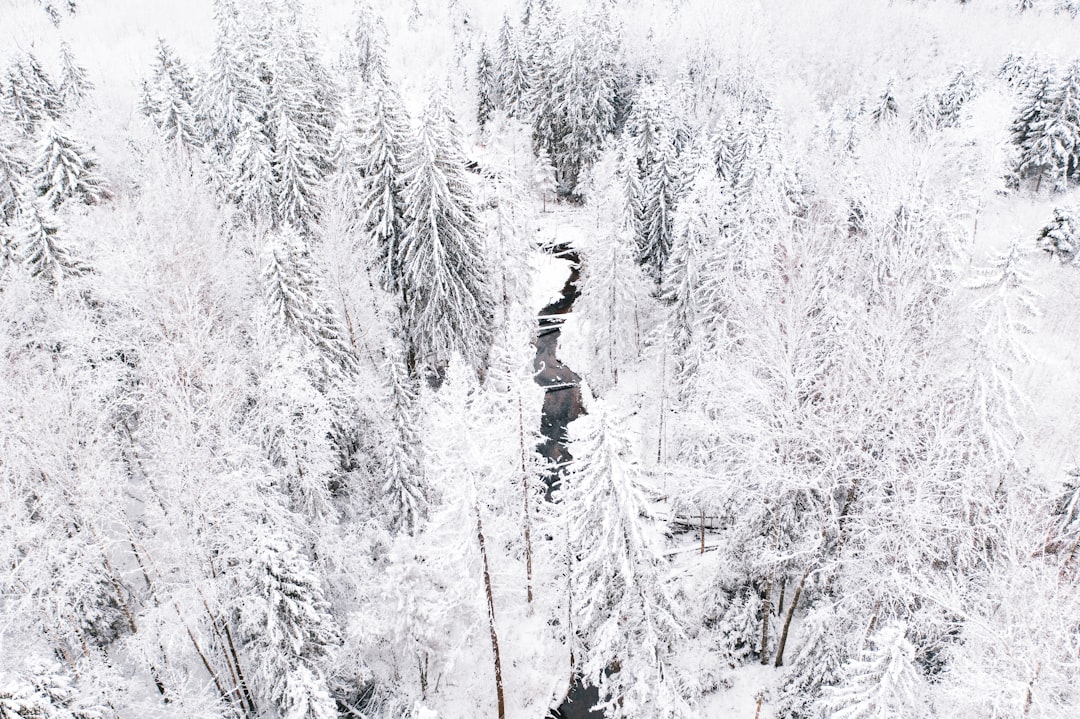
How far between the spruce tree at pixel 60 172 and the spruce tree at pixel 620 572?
1145 inches

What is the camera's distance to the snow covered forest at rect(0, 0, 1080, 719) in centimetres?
1753

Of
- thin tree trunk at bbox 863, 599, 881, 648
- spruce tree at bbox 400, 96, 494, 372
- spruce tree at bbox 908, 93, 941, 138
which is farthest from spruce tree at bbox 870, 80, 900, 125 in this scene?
thin tree trunk at bbox 863, 599, 881, 648

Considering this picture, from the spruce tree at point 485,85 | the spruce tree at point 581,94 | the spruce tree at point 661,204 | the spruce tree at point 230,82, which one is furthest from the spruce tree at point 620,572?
the spruce tree at point 485,85

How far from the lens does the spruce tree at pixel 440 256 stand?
29.3m

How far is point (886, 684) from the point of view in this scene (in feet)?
44.6

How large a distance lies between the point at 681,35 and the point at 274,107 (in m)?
51.5

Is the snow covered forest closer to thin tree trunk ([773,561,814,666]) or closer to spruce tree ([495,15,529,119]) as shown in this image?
thin tree trunk ([773,561,814,666])

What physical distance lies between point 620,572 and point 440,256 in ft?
57.9

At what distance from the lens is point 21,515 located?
675 inches

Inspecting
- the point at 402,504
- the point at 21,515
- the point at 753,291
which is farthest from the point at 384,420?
the point at 753,291

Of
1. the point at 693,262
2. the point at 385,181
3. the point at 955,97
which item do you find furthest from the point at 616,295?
the point at 955,97

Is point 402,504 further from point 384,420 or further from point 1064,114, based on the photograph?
point 1064,114

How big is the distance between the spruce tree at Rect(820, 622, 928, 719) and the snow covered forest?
0.41 ft

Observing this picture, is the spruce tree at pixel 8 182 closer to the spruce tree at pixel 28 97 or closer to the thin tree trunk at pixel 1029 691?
the spruce tree at pixel 28 97
